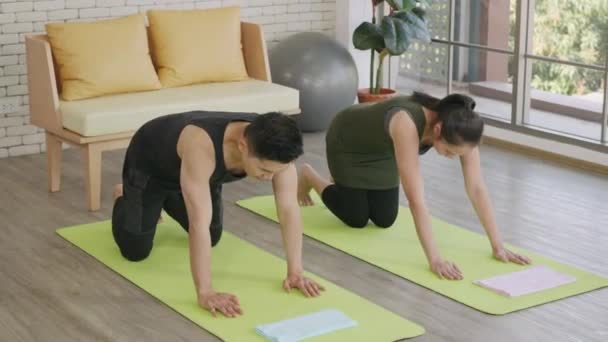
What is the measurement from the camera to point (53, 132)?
5.05m

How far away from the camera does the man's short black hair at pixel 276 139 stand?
3090mm

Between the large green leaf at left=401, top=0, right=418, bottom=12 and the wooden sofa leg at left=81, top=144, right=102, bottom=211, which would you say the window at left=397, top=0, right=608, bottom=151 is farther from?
the wooden sofa leg at left=81, top=144, right=102, bottom=211

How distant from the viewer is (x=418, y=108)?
3.82 metres

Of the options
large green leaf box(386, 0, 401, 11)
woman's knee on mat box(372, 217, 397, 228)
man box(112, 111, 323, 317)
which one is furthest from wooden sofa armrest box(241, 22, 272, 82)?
man box(112, 111, 323, 317)

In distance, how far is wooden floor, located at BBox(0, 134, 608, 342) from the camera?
3.41 metres

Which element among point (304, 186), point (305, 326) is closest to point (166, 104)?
point (304, 186)

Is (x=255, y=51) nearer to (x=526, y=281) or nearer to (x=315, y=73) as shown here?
(x=315, y=73)

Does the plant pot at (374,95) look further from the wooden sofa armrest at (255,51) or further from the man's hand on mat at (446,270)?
the man's hand on mat at (446,270)

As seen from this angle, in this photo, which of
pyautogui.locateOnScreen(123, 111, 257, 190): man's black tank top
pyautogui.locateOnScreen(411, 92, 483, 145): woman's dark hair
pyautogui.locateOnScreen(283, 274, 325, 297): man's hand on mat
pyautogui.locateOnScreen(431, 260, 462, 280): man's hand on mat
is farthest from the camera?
pyautogui.locateOnScreen(431, 260, 462, 280): man's hand on mat

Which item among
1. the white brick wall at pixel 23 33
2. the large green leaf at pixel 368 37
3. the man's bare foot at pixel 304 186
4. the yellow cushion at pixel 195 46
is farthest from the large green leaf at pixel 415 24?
the man's bare foot at pixel 304 186

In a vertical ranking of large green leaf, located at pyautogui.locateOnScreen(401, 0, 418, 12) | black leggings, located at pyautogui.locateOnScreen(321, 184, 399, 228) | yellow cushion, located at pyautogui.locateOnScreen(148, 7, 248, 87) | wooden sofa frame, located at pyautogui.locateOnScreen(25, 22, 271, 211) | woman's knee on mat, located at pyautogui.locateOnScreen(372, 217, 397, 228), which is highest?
large green leaf, located at pyautogui.locateOnScreen(401, 0, 418, 12)

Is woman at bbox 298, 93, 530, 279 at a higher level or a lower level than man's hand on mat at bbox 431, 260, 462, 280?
higher

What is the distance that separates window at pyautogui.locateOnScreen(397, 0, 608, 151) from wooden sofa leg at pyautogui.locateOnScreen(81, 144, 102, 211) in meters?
2.55

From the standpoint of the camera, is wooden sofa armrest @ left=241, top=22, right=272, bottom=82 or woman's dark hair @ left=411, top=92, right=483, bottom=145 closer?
woman's dark hair @ left=411, top=92, right=483, bottom=145
